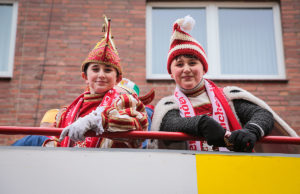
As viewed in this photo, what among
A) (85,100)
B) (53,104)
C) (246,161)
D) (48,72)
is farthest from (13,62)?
(246,161)

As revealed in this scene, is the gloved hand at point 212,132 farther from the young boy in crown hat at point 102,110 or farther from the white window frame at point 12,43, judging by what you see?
the white window frame at point 12,43

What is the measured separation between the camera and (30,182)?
2287 mm

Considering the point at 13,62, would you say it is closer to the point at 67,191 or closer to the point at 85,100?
the point at 85,100

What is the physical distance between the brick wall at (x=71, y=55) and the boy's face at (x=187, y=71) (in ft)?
9.35

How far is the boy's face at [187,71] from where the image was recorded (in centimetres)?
289

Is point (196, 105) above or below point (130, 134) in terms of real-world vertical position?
above

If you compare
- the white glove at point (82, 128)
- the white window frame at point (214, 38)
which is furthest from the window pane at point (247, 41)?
the white glove at point (82, 128)

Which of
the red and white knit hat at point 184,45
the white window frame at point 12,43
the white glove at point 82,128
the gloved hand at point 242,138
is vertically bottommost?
the gloved hand at point 242,138

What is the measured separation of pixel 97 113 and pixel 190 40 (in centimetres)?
111

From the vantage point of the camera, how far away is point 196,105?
112 inches

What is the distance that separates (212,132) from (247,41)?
4.55m

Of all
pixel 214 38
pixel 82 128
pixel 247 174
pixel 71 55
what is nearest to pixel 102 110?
pixel 82 128

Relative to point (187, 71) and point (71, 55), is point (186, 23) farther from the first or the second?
point (71, 55)

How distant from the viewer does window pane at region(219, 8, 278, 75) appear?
624 centimetres
